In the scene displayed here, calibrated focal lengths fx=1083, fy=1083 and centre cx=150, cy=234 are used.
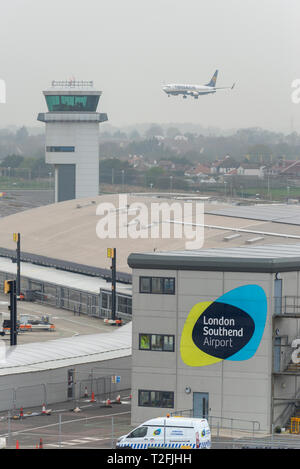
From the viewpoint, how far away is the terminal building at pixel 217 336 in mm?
46219

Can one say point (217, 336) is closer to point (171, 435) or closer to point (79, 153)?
point (171, 435)

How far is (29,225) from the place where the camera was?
12581 cm

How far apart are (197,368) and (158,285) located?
4.08m

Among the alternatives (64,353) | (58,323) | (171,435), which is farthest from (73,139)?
(171,435)

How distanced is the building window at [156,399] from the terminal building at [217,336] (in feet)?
0.14

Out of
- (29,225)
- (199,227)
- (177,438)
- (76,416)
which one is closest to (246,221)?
(199,227)

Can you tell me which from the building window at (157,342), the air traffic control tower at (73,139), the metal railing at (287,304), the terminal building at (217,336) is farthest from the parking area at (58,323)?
the air traffic control tower at (73,139)

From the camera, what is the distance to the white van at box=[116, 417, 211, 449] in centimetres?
3769

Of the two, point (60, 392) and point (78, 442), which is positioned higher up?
point (78, 442)

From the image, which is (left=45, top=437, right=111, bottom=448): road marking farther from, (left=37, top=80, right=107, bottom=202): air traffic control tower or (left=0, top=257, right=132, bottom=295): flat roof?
(left=37, top=80, right=107, bottom=202): air traffic control tower

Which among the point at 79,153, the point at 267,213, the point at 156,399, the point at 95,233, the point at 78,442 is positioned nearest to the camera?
the point at 78,442

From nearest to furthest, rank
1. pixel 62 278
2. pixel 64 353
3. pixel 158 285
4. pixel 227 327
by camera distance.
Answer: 1. pixel 227 327
2. pixel 158 285
3. pixel 64 353
4. pixel 62 278

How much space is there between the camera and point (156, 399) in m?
47.8
